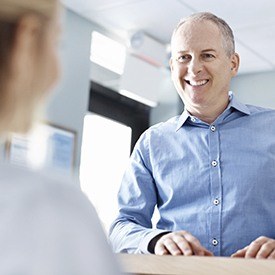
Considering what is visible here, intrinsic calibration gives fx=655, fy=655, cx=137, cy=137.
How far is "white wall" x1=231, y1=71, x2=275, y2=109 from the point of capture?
474 cm

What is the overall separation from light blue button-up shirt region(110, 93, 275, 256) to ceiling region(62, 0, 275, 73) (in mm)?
1863

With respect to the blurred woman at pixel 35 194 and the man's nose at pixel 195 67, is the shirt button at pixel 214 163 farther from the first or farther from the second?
the blurred woman at pixel 35 194

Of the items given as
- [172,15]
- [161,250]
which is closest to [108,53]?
[172,15]

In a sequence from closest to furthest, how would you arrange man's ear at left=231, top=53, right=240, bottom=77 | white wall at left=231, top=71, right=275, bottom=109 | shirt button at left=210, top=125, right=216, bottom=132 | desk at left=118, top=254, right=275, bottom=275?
1. desk at left=118, top=254, right=275, bottom=275
2. shirt button at left=210, top=125, right=216, bottom=132
3. man's ear at left=231, top=53, right=240, bottom=77
4. white wall at left=231, top=71, right=275, bottom=109

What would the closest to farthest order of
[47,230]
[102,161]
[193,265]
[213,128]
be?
1. [47,230]
2. [193,265]
3. [213,128]
4. [102,161]

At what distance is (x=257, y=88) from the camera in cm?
480

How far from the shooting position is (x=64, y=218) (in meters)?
0.43

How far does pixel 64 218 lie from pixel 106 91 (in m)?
3.99

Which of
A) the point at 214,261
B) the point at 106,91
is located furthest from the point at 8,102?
the point at 106,91

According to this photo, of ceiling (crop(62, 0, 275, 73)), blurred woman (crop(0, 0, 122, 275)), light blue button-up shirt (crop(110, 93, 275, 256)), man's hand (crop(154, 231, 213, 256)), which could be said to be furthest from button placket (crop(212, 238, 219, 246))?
ceiling (crop(62, 0, 275, 73))

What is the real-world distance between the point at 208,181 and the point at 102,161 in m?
2.65

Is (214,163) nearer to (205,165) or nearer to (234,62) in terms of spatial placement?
(205,165)

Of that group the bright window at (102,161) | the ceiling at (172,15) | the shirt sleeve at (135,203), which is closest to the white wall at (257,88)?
the ceiling at (172,15)

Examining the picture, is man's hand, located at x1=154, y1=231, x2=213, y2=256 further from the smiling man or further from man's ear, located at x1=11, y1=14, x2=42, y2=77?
man's ear, located at x1=11, y1=14, x2=42, y2=77
